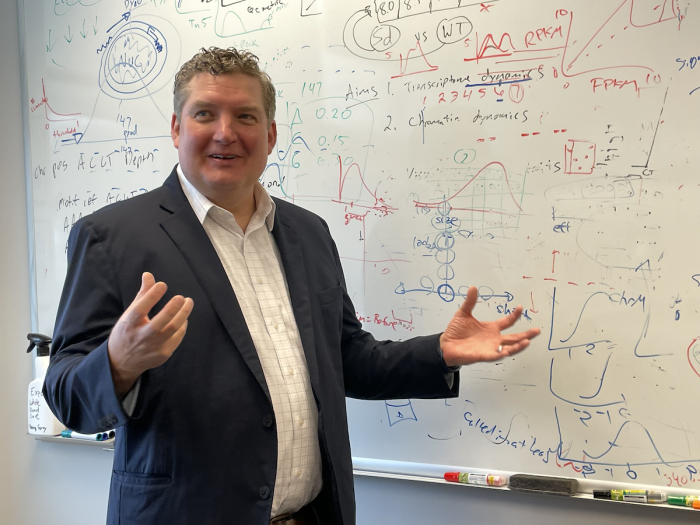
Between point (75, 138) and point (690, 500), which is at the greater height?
point (75, 138)

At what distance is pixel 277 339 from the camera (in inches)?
60.0

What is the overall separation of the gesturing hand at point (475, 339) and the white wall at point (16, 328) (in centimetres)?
178

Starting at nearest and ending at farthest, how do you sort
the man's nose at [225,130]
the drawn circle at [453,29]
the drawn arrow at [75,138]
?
the man's nose at [225,130] → the drawn circle at [453,29] → the drawn arrow at [75,138]

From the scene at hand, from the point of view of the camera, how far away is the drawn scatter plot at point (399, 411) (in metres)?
1.97

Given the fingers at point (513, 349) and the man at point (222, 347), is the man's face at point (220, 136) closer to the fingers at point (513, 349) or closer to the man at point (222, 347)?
the man at point (222, 347)

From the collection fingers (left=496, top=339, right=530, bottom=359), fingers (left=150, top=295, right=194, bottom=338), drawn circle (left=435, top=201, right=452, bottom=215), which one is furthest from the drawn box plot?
fingers (left=150, top=295, right=194, bottom=338)

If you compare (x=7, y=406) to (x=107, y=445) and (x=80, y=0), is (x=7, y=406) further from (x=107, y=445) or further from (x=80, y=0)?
(x=80, y=0)

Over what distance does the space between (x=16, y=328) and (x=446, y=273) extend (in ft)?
6.01

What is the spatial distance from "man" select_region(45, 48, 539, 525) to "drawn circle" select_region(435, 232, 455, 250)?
36cm

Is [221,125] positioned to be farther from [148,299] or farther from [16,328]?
[16,328]

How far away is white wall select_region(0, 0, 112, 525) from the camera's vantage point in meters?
2.56

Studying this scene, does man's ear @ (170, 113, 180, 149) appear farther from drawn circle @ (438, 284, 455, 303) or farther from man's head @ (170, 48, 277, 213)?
drawn circle @ (438, 284, 455, 303)

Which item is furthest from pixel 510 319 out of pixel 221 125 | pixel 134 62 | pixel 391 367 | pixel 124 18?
pixel 124 18

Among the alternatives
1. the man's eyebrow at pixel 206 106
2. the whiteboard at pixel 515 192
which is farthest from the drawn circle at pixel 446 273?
the man's eyebrow at pixel 206 106
